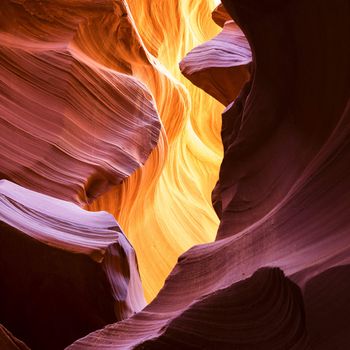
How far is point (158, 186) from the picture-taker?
596 cm

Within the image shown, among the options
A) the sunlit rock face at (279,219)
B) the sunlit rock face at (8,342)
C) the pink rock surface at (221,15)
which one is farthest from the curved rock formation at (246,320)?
the pink rock surface at (221,15)

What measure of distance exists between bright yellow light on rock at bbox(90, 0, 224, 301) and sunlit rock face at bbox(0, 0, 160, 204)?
246 millimetres

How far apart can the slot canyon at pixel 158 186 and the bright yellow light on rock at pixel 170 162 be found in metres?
0.03

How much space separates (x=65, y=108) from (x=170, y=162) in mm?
2572

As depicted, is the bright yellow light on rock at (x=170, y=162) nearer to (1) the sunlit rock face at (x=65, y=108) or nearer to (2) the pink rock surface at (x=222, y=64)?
(1) the sunlit rock face at (x=65, y=108)

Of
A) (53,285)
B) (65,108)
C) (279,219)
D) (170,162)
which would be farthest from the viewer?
(170,162)

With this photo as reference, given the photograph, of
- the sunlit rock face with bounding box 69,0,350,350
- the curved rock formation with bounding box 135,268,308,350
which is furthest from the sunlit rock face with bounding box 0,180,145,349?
the curved rock formation with bounding box 135,268,308,350

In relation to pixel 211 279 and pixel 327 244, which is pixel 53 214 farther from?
pixel 327 244

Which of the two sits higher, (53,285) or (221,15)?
(221,15)

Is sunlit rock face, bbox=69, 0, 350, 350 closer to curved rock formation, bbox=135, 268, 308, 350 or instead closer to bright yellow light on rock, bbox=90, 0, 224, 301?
curved rock formation, bbox=135, 268, 308, 350

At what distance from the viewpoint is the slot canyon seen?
4.96 ft

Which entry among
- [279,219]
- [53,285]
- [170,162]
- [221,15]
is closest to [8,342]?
[53,285]

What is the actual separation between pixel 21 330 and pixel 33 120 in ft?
5.57

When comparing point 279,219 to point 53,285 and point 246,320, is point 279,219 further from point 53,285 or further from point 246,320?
point 53,285
